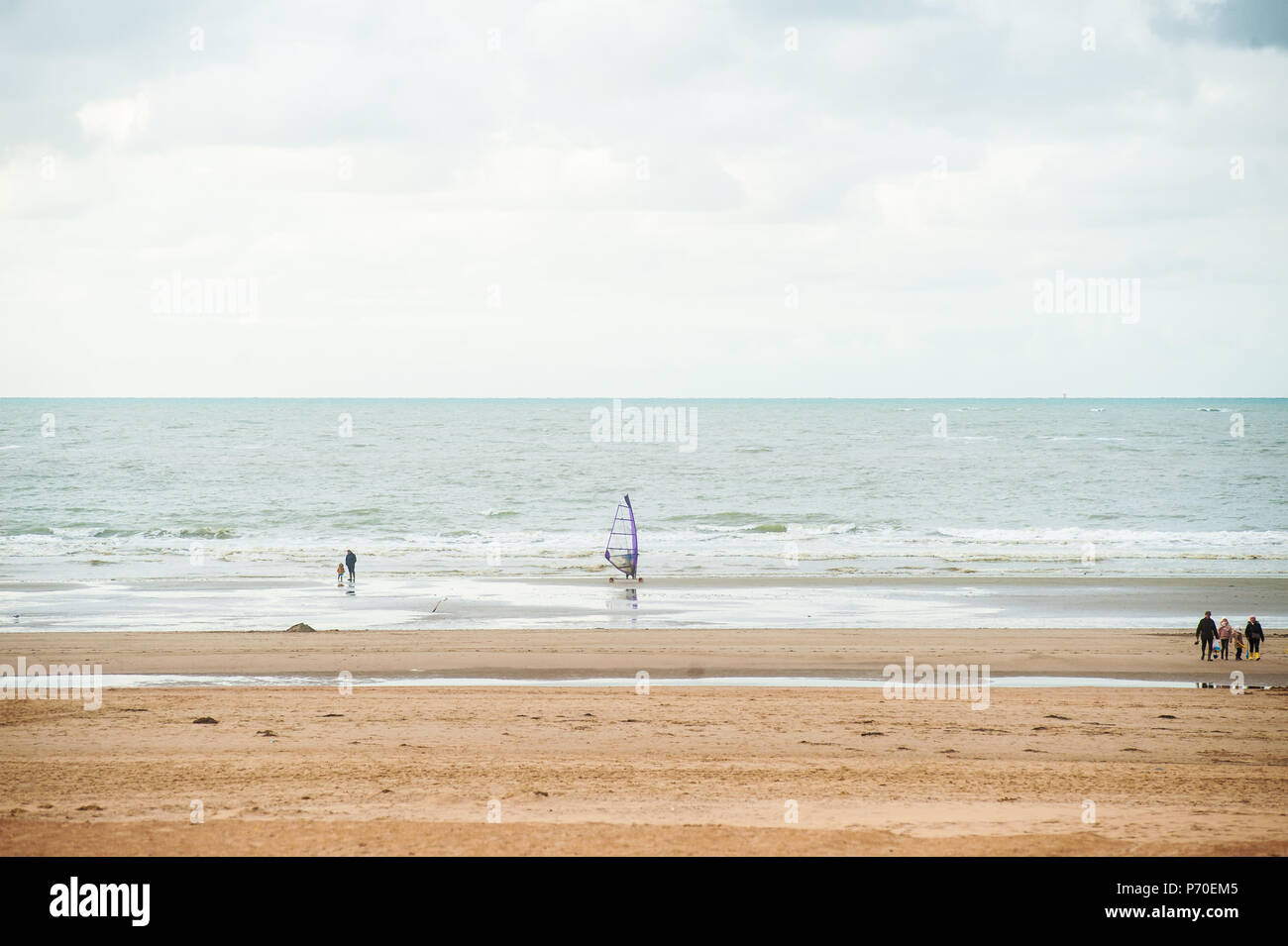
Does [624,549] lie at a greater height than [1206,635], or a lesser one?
greater

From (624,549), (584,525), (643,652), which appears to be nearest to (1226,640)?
(643,652)

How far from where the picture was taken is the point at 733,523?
50156 millimetres

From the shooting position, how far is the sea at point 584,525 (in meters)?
28.2

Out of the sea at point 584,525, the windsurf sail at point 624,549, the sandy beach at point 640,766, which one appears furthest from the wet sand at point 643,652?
the windsurf sail at point 624,549

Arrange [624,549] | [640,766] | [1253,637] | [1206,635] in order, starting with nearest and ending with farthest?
[640,766]
[1253,637]
[1206,635]
[624,549]

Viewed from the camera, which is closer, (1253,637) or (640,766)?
(640,766)

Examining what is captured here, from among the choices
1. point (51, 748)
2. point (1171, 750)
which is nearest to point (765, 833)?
point (1171, 750)

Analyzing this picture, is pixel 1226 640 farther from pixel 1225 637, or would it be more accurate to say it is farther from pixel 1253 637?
pixel 1253 637

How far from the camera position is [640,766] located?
11.8 metres

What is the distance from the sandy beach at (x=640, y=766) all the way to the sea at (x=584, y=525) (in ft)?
28.6

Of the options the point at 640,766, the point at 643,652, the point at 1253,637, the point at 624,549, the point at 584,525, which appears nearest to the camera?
the point at 640,766

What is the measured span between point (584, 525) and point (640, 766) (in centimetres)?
3777

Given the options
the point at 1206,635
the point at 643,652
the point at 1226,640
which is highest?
the point at 1206,635

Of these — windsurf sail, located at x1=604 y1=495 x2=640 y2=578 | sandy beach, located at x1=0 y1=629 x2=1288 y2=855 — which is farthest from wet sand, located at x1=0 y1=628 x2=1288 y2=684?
windsurf sail, located at x1=604 y1=495 x2=640 y2=578
